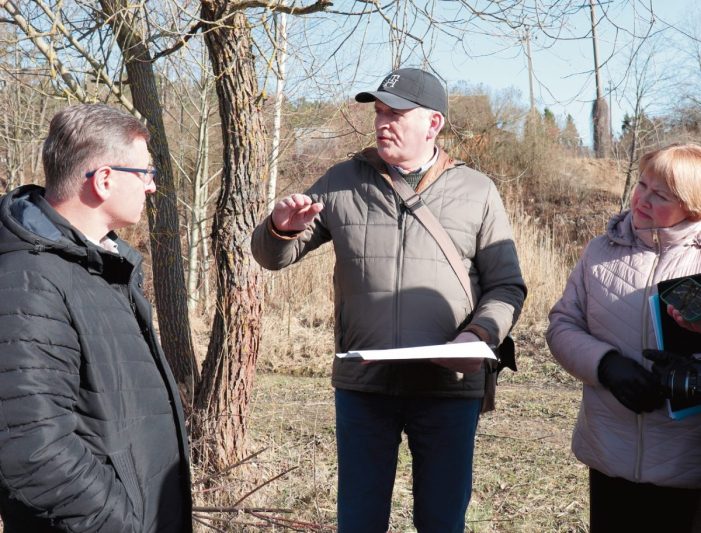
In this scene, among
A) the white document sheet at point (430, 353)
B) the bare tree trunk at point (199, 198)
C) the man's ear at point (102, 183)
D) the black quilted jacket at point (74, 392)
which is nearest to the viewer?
the black quilted jacket at point (74, 392)

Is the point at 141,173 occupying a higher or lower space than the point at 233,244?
higher

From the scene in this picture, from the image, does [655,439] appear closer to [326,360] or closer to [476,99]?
[326,360]

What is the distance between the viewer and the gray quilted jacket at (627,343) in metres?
2.34

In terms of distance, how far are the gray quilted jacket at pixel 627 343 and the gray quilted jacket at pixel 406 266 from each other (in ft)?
0.86

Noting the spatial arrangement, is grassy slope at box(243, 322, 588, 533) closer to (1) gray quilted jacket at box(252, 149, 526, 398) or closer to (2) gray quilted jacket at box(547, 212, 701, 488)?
(1) gray quilted jacket at box(252, 149, 526, 398)

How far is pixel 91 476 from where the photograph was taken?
1.70 meters

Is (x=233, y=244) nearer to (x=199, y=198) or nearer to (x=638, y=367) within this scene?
(x=638, y=367)

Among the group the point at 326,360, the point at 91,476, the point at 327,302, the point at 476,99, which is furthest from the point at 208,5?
the point at 476,99

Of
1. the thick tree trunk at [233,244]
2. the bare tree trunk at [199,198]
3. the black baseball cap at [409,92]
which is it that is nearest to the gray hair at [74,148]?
the black baseball cap at [409,92]

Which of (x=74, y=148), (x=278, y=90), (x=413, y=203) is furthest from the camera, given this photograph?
(x=278, y=90)

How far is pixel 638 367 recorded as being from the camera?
7.66ft

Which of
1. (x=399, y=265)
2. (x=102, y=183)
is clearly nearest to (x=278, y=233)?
(x=399, y=265)

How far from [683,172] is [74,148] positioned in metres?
1.88

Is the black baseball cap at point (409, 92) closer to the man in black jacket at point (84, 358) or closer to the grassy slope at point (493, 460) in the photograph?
the man in black jacket at point (84, 358)
